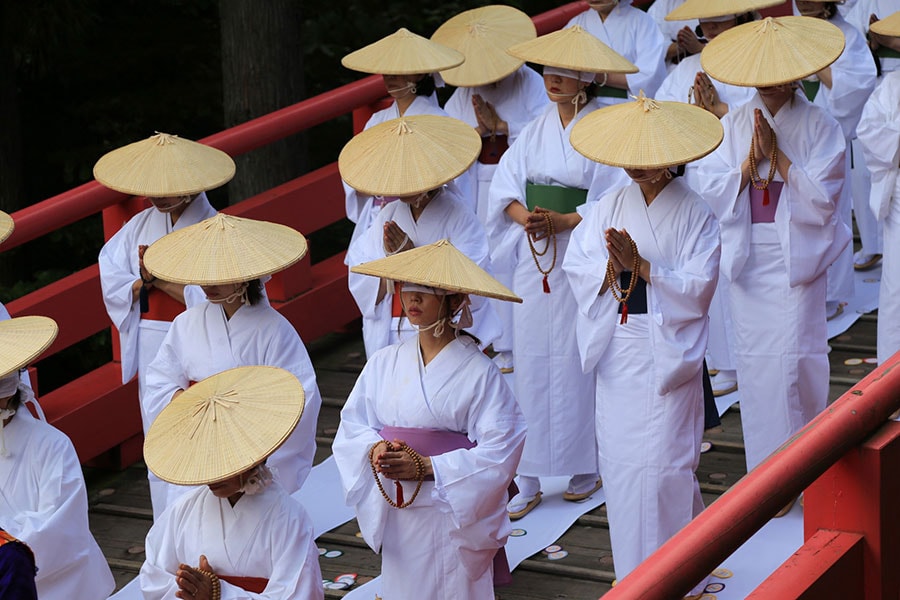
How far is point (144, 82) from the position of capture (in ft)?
38.7

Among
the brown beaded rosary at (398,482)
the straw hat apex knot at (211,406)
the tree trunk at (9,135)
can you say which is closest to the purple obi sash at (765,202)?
the brown beaded rosary at (398,482)

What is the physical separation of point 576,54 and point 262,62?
3465 millimetres

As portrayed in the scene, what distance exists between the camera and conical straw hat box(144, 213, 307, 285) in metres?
6.09

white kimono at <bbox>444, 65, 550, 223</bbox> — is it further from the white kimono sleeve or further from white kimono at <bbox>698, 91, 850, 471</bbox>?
the white kimono sleeve

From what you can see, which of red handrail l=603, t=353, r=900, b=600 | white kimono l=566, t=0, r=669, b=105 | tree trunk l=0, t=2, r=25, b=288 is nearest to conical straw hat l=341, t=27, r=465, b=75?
white kimono l=566, t=0, r=669, b=105

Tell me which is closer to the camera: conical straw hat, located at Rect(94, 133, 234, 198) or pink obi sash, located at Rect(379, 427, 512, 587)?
pink obi sash, located at Rect(379, 427, 512, 587)

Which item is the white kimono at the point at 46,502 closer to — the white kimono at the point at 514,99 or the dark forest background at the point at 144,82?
the white kimono at the point at 514,99

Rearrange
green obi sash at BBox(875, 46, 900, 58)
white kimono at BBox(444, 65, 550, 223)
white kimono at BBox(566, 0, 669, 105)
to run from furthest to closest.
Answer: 1. green obi sash at BBox(875, 46, 900, 58)
2. white kimono at BBox(566, 0, 669, 105)
3. white kimono at BBox(444, 65, 550, 223)

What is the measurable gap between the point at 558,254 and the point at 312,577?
2832 millimetres

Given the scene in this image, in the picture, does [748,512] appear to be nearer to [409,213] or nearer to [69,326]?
[409,213]

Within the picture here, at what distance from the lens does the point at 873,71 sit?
29.2 ft

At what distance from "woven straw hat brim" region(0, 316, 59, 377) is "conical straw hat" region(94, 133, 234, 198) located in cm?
128

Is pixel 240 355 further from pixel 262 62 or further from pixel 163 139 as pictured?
pixel 262 62

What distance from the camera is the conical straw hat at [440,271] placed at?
5.38m
